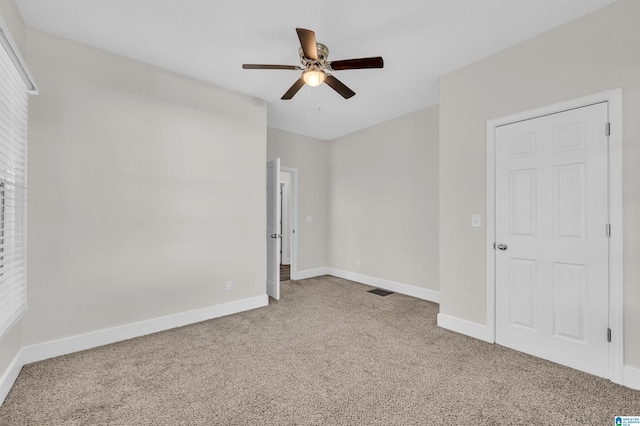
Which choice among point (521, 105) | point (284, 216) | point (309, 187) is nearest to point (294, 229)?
point (309, 187)

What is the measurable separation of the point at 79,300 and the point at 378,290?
387cm

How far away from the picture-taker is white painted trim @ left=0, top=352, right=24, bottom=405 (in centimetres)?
193

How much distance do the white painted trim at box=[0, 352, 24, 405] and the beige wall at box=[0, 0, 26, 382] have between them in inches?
1.1

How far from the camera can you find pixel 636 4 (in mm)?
2051

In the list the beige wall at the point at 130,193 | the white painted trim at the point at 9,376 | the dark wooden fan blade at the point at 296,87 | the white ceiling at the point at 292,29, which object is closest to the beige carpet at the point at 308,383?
the white painted trim at the point at 9,376

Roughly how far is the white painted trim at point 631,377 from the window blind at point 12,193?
4.21 m

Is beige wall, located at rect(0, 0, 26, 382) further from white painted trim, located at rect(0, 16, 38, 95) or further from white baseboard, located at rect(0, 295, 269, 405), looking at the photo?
white painted trim, located at rect(0, 16, 38, 95)

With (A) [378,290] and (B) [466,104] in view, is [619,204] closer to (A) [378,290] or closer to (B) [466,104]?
(B) [466,104]

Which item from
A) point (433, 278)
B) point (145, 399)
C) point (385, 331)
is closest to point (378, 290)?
point (433, 278)

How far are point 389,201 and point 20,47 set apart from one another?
179 inches

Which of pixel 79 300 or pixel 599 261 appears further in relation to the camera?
pixel 79 300

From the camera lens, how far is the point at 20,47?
2.33 m

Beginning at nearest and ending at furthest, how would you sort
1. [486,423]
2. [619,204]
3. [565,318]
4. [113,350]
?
[486,423] < [619,204] < [565,318] < [113,350]

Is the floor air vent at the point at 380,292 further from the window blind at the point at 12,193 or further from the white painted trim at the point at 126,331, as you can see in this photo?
the window blind at the point at 12,193
